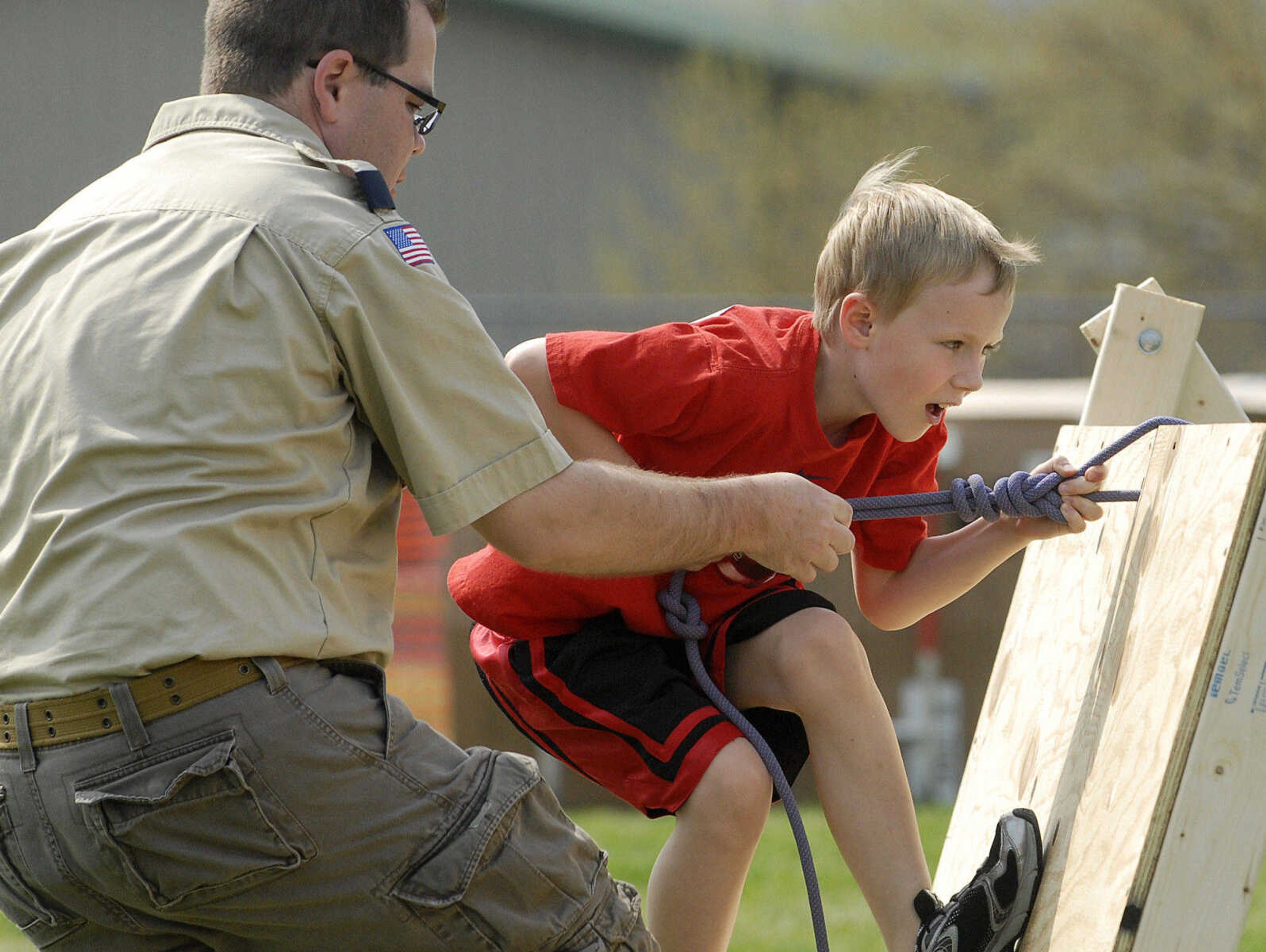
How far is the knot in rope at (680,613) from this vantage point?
261 centimetres

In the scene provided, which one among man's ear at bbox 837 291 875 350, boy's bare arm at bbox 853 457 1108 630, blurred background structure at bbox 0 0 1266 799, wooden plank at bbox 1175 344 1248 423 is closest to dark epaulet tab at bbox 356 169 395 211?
man's ear at bbox 837 291 875 350

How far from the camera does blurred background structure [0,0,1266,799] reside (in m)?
14.3

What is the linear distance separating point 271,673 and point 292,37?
1.00 meters

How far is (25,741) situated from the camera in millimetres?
1963

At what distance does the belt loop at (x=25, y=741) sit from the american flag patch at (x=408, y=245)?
0.77 meters

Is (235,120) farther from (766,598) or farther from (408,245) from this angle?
(766,598)

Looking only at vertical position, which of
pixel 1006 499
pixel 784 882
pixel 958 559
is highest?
pixel 1006 499

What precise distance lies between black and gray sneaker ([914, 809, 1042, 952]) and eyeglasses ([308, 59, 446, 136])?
147 cm

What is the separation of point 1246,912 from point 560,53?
49.2ft

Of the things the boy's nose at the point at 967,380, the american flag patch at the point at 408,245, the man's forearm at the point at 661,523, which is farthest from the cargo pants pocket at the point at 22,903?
the boy's nose at the point at 967,380

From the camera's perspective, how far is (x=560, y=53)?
53.1 feet

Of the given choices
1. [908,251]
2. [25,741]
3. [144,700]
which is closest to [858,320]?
[908,251]

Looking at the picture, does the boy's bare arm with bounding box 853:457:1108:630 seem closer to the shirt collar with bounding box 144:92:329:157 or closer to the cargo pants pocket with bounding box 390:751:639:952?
the cargo pants pocket with bounding box 390:751:639:952

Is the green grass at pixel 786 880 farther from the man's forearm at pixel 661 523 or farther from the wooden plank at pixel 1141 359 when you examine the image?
the man's forearm at pixel 661 523
